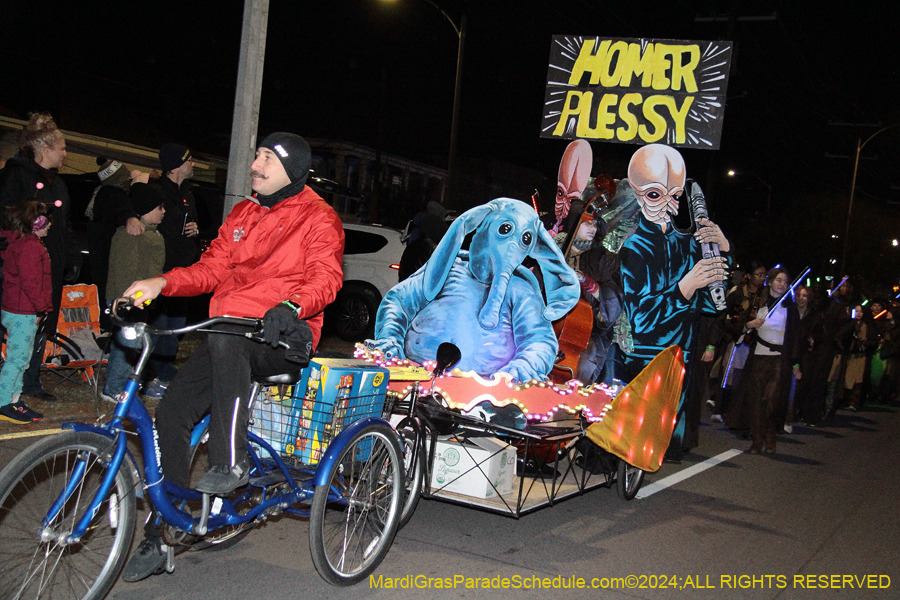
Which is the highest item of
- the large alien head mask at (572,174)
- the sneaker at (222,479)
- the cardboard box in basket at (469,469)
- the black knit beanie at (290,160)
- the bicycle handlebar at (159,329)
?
the large alien head mask at (572,174)

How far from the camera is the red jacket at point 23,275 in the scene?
6375 millimetres

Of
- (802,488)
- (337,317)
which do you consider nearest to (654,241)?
(802,488)

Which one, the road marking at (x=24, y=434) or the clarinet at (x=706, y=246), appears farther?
the clarinet at (x=706, y=246)

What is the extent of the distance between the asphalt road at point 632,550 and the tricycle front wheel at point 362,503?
0.15 meters

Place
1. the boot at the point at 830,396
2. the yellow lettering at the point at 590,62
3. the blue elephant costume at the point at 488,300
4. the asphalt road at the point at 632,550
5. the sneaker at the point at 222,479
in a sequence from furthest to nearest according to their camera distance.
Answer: the boot at the point at 830,396 → the yellow lettering at the point at 590,62 → the blue elephant costume at the point at 488,300 → the asphalt road at the point at 632,550 → the sneaker at the point at 222,479

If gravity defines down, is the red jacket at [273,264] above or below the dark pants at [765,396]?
above

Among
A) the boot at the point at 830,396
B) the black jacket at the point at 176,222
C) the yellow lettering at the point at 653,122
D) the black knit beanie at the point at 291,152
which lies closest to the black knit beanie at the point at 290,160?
the black knit beanie at the point at 291,152

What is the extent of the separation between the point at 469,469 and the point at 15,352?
3.89 meters

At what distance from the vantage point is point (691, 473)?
7703 mm

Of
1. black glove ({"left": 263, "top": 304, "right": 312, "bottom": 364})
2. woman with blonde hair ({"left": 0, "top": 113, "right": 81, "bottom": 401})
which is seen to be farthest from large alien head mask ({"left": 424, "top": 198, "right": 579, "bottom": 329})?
woman with blonde hair ({"left": 0, "top": 113, "right": 81, "bottom": 401})

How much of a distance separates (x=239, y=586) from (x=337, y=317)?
32.6 ft

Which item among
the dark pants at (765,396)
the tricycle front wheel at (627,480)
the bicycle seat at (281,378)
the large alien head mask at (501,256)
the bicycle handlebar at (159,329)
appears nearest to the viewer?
the bicycle handlebar at (159,329)

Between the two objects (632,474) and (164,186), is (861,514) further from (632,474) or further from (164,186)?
(164,186)

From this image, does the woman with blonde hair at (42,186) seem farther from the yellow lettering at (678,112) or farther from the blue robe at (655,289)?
the yellow lettering at (678,112)
